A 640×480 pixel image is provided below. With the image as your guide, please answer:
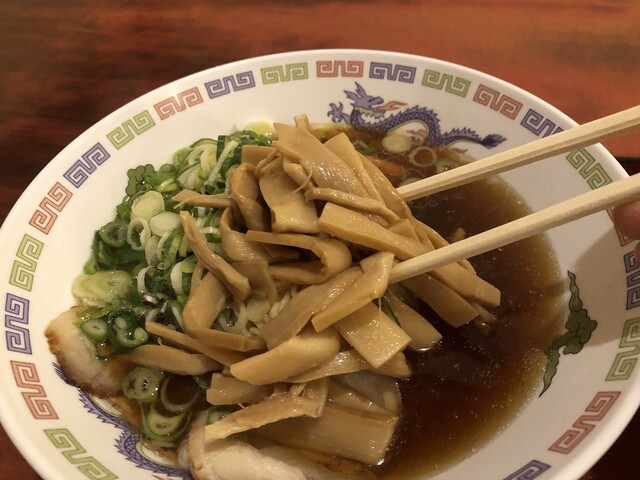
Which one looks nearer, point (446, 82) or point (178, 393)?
point (178, 393)

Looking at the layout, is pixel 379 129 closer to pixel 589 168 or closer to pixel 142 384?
pixel 589 168

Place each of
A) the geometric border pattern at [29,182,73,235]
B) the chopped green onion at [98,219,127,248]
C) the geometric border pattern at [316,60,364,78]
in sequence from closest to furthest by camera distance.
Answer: the geometric border pattern at [29,182,73,235] → the chopped green onion at [98,219,127,248] → the geometric border pattern at [316,60,364,78]

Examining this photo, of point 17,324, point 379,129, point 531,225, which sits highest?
point 379,129

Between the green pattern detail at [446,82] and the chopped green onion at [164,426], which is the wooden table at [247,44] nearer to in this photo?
the green pattern detail at [446,82]

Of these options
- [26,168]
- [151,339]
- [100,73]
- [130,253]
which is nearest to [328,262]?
[151,339]

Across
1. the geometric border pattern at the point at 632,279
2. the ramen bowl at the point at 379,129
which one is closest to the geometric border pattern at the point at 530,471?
the ramen bowl at the point at 379,129

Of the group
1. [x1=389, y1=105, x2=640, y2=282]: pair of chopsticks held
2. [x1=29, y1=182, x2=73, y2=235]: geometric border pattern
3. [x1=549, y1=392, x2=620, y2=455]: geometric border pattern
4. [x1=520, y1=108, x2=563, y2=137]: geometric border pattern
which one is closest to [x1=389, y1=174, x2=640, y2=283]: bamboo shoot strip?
[x1=389, y1=105, x2=640, y2=282]: pair of chopsticks held

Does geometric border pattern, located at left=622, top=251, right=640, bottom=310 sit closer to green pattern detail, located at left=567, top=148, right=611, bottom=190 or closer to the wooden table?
green pattern detail, located at left=567, top=148, right=611, bottom=190

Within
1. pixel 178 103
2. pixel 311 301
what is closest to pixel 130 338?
pixel 311 301
